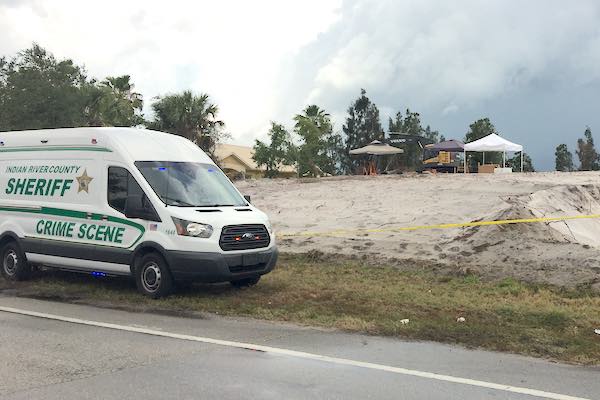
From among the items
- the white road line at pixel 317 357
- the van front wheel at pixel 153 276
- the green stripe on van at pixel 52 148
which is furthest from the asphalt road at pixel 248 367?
the green stripe on van at pixel 52 148

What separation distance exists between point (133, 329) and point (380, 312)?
333 cm

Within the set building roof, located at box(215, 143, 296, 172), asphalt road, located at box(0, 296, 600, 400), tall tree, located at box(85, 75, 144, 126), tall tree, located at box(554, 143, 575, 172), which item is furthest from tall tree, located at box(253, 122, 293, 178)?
asphalt road, located at box(0, 296, 600, 400)

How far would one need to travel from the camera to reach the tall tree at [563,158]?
5792 cm

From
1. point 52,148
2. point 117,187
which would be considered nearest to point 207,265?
point 117,187

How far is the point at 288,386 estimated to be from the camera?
5.39m

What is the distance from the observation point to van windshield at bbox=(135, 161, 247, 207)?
956 centimetres

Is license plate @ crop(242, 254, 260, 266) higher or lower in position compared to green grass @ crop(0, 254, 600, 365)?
higher

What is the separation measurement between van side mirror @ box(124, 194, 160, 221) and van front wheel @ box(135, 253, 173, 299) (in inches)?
23.1

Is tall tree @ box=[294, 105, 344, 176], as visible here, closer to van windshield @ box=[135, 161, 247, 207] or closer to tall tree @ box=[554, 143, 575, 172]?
tall tree @ box=[554, 143, 575, 172]

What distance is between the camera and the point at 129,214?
9586mm

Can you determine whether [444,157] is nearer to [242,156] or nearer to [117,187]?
[117,187]

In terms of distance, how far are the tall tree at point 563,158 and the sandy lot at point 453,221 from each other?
3874 cm

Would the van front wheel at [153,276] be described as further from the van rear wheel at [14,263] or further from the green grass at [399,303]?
the van rear wheel at [14,263]

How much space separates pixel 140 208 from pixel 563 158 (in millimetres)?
56419
